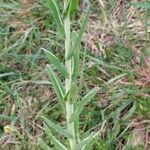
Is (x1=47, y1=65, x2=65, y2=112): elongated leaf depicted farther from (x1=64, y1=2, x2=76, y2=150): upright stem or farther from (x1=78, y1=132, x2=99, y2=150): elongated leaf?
(x1=78, y1=132, x2=99, y2=150): elongated leaf

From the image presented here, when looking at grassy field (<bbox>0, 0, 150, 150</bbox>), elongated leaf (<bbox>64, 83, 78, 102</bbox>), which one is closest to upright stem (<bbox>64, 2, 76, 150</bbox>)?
elongated leaf (<bbox>64, 83, 78, 102</bbox>)

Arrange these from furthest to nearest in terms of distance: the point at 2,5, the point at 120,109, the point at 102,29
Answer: the point at 2,5
the point at 102,29
the point at 120,109

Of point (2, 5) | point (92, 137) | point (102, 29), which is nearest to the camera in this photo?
point (92, 137)

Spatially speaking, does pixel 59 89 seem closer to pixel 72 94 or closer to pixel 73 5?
pixel 72 94

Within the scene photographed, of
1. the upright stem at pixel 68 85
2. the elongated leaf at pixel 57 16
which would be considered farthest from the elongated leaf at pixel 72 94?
the elongated leaf at pixel 57 16

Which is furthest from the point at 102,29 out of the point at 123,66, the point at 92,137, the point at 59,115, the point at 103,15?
the point at 92,137

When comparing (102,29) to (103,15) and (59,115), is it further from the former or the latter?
(59,115)

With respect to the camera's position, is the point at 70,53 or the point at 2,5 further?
the point at 2,5

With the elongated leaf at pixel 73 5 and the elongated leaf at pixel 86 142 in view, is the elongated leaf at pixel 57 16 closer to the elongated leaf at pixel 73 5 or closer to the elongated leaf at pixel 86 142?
the elongated leaf at pixel 73 5
